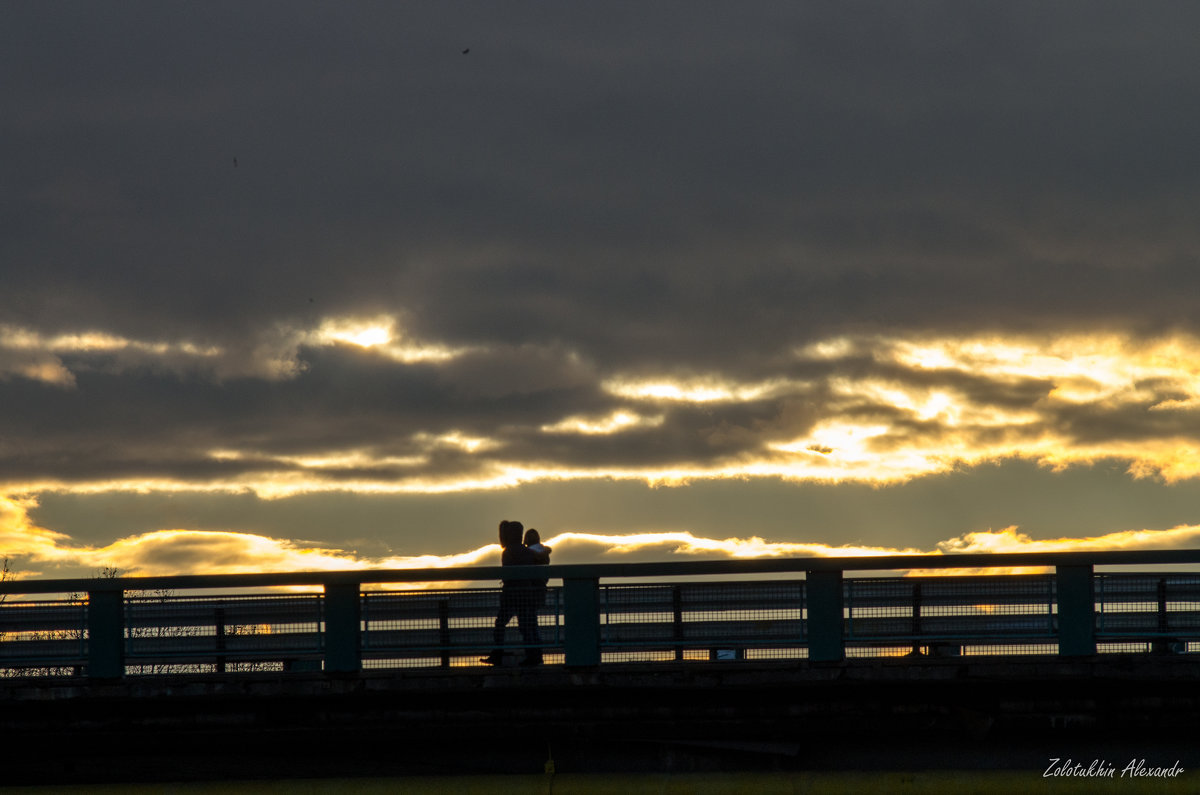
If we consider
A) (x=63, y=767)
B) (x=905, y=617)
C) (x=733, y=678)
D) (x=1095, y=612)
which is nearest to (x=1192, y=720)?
(x=1095, y=612)

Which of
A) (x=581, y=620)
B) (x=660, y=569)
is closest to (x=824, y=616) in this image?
(x=660, y=569)

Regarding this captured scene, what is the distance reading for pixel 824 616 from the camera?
14820 millimetres

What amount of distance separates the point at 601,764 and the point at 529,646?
154 centimetres

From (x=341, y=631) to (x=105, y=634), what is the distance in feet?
8.91

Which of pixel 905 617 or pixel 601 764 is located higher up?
pixel 905 617

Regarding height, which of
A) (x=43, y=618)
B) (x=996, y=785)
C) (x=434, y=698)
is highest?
(x=43, y=618)

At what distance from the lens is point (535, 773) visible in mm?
15016

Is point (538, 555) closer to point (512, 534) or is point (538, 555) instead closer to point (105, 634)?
point (512, 534)

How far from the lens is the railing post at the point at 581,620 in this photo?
14.9 m

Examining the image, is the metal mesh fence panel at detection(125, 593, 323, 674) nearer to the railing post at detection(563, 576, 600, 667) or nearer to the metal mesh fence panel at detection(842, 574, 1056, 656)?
the railing post at detection(563, 576, 600, 667)

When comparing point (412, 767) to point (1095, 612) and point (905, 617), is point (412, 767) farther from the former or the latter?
point (1095, 612)

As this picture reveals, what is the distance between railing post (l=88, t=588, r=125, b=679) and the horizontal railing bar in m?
0.23

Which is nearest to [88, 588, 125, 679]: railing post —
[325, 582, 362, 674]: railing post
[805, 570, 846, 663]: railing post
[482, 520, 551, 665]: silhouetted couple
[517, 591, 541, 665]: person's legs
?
[325, 582, 362, 674]: railing post

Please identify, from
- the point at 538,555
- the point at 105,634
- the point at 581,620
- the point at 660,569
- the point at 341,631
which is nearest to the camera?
the point at 660,569
